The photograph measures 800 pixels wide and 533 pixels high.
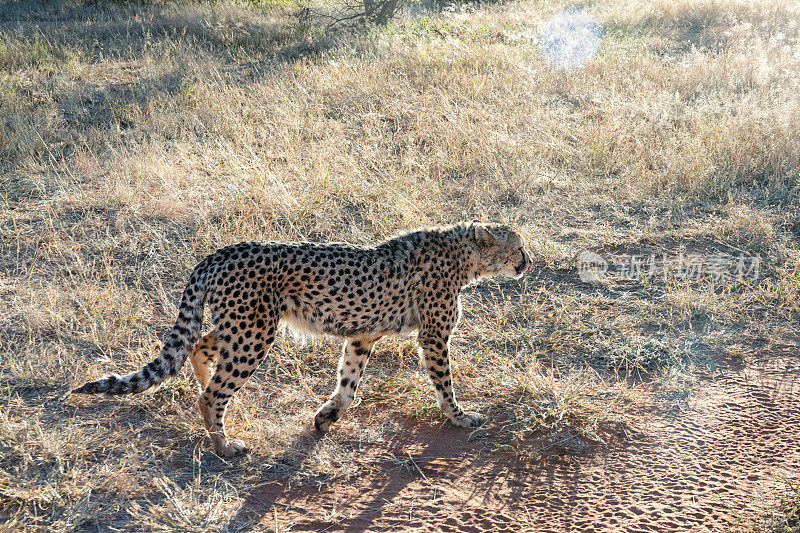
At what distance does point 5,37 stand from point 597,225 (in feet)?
30.1

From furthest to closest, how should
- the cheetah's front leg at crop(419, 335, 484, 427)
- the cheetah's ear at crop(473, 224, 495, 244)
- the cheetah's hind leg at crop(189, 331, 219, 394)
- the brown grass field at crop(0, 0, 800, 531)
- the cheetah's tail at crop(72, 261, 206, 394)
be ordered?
the cheetah's ear at crop(473, 224, 495, 244) → the cheetah's front leg at crop(419, 335, 484, 427) → the cheetah's hind leg at crop(189, 331, 219, 394) → the brown grass field at crop(0, 0, 800, 531) → the cheetah's tail at crop(72, 261, 206, 394)

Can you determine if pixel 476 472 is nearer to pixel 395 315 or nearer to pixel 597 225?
pixel 395 315

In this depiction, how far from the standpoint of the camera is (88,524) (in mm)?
3061

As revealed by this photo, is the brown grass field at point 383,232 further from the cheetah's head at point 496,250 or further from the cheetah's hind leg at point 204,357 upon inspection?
the cheetah's head at point 496,250

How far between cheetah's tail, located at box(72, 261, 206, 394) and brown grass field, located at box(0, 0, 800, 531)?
0.44 meters

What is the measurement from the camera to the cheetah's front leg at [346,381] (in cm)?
396

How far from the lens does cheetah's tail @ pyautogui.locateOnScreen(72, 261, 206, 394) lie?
319 cm

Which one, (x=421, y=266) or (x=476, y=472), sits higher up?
(x=421, y=266)

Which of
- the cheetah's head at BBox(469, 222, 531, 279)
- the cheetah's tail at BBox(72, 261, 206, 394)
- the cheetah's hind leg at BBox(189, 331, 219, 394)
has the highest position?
the cheetah's head at BBox(469, 222, 531, 279)

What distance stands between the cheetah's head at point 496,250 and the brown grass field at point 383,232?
1.88 feet

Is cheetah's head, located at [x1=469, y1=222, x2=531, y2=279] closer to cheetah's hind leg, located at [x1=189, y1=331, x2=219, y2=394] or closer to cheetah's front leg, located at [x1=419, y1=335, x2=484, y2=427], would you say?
cheetah's front leg, located at [x1=419, y1=335, x2=484, y2=427]

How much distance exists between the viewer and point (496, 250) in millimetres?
4371

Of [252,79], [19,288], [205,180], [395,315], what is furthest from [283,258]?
[252,79]

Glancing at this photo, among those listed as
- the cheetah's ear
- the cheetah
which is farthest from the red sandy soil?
the cheetah's ear
